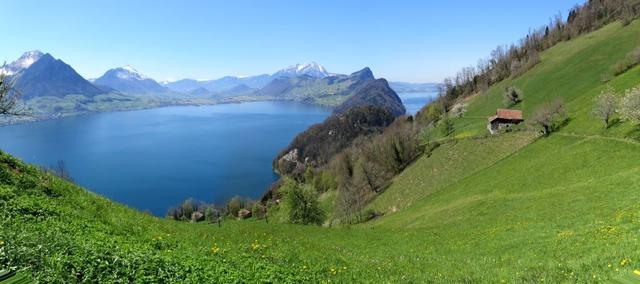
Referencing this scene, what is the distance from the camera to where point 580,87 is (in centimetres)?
11588

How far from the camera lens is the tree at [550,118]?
7750 cm

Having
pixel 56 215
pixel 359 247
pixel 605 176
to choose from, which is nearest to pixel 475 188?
pixel 605 176

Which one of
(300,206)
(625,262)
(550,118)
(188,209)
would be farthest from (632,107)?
(188,209)

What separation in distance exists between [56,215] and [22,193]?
3.55 meters

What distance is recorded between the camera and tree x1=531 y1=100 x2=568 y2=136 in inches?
3051

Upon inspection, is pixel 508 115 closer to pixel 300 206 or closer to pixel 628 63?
pixel 628 63

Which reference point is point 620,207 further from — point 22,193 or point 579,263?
point 22,193

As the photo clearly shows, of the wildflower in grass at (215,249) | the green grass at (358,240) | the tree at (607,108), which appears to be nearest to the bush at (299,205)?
the green grass at (358,240)

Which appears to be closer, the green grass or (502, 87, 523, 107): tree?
the green grass

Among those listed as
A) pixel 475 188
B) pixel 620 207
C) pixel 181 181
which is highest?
pixel 620 207

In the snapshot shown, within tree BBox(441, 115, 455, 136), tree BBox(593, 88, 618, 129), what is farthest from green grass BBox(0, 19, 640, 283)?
tree BBox(441, 115, 455, 136)

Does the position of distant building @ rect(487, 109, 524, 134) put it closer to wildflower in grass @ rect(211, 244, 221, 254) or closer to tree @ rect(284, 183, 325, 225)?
tree @ rect(284, 183, 325, 225)

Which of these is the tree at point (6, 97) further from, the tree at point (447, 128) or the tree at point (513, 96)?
the tree at point (513, 96)

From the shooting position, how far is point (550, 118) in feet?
255
